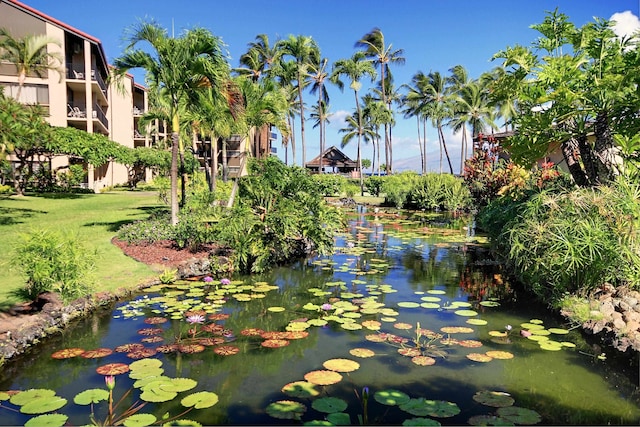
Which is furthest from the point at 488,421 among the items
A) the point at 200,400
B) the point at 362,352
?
the point at 200,400

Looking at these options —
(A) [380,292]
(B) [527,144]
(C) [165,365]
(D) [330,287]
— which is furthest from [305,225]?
(C) [165,365]

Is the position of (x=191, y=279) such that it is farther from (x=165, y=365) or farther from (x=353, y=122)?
(x=353, y=122)

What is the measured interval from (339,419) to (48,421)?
7.06ft

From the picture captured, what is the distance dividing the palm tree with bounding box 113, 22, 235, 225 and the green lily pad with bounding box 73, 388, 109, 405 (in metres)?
6.54

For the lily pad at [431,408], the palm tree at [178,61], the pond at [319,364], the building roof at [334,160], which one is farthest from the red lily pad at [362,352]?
the building roof at [334,160]

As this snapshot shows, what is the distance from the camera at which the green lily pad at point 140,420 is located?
318cm

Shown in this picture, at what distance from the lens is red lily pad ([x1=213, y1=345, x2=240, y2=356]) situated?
458cm

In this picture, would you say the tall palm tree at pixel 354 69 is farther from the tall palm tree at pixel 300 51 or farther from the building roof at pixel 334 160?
the building roof at pixel 334 160

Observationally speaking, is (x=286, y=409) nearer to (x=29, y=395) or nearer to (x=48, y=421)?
(x=48, y=421)

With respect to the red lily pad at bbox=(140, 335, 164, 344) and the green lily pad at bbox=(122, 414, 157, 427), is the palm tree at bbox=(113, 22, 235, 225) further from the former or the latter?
the green lily pad at bbox=(122, 414, 157, 427)

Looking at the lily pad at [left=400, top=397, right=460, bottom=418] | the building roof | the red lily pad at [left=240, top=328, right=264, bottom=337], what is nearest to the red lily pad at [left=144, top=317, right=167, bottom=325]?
the red lily pad at [left=240, top=328, right=264, bottom=337]

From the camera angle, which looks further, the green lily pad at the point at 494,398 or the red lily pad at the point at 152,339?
the red lily pad at the point at 152,339

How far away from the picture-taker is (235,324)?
5.52m

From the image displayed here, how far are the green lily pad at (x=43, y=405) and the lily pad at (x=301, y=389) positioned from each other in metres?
1.81
